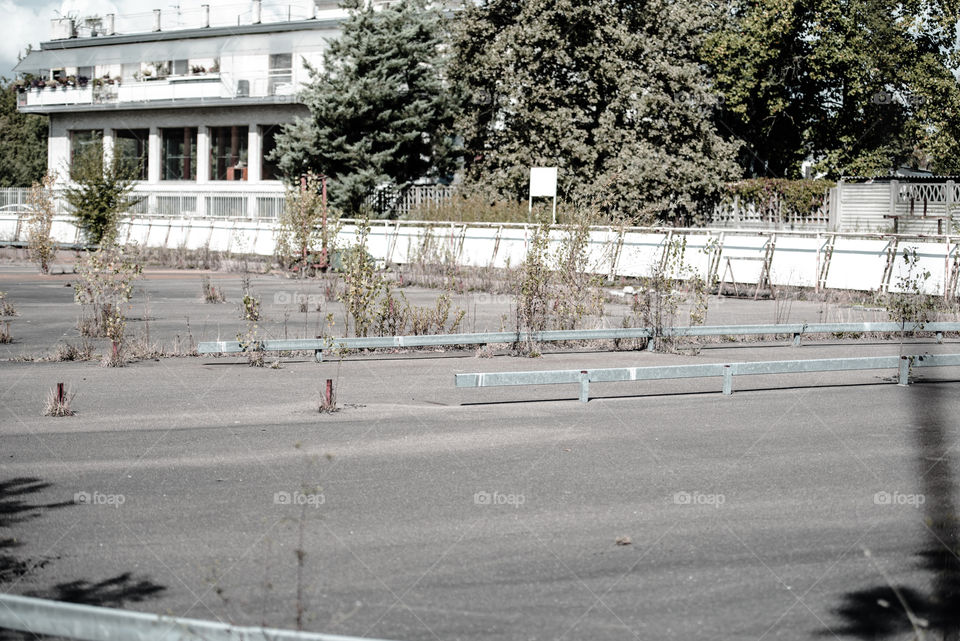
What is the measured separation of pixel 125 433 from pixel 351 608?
16.6 ft

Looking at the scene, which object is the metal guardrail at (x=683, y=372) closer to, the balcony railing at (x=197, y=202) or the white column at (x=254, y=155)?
the balcony railing at (x=197, y=202)

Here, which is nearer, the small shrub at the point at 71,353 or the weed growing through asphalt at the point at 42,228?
the small shrub at the point at 71,353

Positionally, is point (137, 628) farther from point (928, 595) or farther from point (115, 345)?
point (115, 345)

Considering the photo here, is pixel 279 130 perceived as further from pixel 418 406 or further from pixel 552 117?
pixel 418 406

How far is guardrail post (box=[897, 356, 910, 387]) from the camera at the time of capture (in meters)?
13.4

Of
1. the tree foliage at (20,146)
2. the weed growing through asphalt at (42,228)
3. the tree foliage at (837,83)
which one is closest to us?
the weed growing through asphalt at (42,228)

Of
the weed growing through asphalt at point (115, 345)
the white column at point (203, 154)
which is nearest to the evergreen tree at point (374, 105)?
the white column at point (203, 154)

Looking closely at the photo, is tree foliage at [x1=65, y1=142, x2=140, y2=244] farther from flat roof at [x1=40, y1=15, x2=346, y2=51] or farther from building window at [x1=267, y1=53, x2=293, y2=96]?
building window at [x1=267, y1=53, x2=293, y2=96]

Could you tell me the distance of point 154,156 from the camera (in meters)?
63.6

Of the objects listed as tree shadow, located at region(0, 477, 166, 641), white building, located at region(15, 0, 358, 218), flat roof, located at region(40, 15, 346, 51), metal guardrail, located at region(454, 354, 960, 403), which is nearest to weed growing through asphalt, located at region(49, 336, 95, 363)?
metal guardrail, located at region(454, 354, 960, 403)

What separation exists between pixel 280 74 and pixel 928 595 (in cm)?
5594

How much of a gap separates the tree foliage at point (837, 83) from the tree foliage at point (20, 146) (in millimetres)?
52891

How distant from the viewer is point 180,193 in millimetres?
61594

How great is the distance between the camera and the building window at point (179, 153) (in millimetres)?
63062
